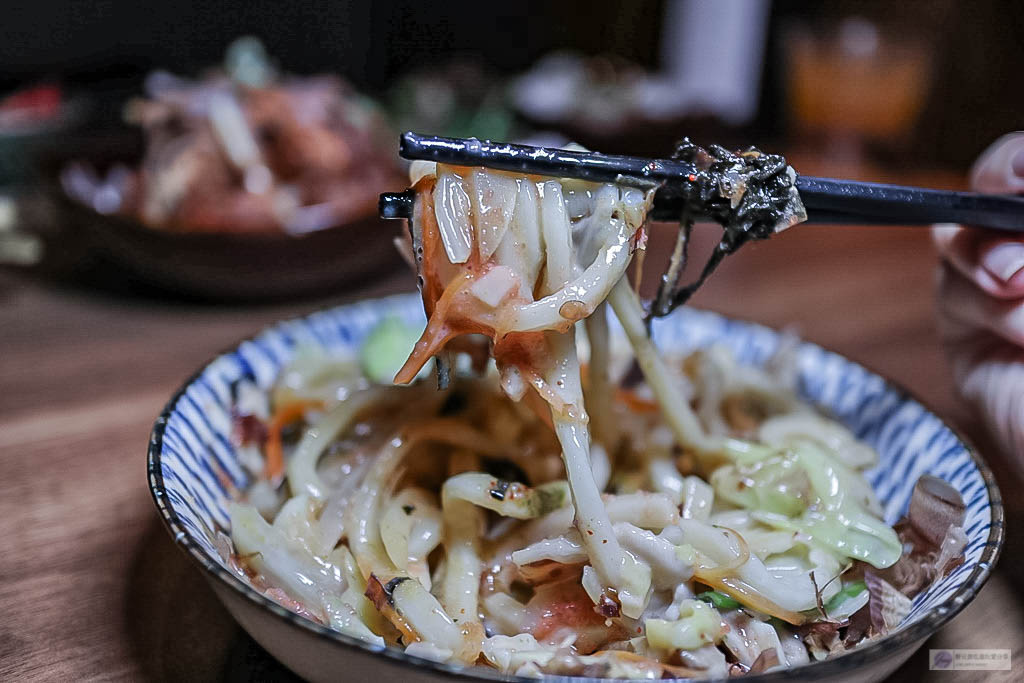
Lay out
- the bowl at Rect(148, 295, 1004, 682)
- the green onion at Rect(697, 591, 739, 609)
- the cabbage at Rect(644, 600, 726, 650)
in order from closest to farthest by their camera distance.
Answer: the bowl at Rect(148, 295, 1004, 682) < the cabbage at Rect(644, 600, 726, 650) < the green onion at Rect(697, 591, 739, 609)

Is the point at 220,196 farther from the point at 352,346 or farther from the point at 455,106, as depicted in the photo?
the point at 455,106

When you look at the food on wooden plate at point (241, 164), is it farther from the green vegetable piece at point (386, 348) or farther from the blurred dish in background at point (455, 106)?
the green vegetable piece at point (386, 348)

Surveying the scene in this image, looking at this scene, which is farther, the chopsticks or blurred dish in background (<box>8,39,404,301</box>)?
blurred dish in background (<box>8,39,404,301</box>)

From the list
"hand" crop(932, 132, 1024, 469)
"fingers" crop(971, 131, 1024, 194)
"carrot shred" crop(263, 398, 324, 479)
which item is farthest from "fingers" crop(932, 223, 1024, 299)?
"carrot shred" crop(263, 398, 324, 479)

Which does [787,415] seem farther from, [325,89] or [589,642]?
[325,89]

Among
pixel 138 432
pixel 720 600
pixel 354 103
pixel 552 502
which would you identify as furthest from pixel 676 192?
pixel 354 103

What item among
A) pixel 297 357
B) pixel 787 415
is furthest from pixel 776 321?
pixel 297 357

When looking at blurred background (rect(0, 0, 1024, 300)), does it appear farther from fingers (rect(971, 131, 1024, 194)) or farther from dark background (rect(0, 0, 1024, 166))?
fingers (rect(971, 131, 1024, 194))
